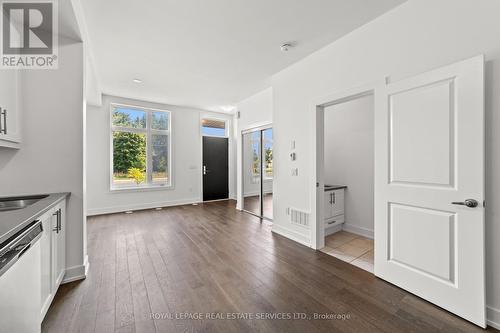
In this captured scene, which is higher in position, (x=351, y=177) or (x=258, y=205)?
(x=351, y=177)

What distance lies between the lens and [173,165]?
19.6 ft

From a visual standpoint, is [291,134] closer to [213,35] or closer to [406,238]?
[213,35]

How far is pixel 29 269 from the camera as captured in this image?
1.15 metres

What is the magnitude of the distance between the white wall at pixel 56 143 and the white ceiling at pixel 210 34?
0.68 meters

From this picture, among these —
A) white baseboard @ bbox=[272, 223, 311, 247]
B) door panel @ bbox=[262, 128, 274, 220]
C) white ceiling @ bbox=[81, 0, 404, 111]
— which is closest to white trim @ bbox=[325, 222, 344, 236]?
white baseboard @ bbox=[272, 223, 311, 247]

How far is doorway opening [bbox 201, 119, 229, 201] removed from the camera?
6.55 metres

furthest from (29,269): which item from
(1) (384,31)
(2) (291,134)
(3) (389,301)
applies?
(1) (384,31)

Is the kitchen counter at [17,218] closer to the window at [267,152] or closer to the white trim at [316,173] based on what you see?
the white trim at [316,173]

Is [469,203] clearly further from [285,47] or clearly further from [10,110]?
[10,110]

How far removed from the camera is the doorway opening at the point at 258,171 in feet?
16.2

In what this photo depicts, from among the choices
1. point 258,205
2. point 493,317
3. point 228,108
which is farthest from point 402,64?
point 228,108

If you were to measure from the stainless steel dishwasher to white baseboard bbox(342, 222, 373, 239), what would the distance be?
161 inches

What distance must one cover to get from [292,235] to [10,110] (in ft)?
12.2

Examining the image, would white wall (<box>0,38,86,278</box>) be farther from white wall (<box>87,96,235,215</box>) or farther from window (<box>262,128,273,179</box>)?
window (<box>262,128,273,179</box>)
